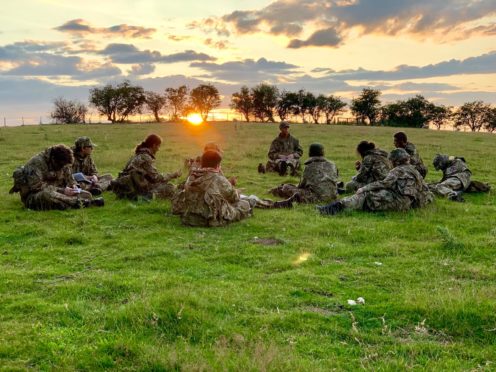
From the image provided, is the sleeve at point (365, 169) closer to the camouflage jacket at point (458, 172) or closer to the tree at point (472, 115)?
the camouflage jacket at point (458, 172)

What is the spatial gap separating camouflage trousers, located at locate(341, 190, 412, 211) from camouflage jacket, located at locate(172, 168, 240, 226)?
332 centimetres

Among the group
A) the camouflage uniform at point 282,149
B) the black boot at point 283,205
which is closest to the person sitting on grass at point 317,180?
the black boot at point 283,205

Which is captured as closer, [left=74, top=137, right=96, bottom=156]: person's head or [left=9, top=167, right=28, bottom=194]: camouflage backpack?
[left=9, top=167, right=28, bottom=194]: camouflage backpack

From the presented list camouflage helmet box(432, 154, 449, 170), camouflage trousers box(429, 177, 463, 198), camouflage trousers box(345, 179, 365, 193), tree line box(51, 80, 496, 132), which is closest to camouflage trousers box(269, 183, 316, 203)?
camouflage trousers box(345, 179, 365, 193)

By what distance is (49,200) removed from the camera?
14.0 meters

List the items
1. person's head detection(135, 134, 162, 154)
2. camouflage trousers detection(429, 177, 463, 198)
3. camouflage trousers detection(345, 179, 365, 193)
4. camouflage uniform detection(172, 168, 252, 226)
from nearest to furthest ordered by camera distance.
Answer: camouflage uniform detection(172, 168, 252, 226)
person's head detection(135, 134, 162, 154)
camouflage trousers detection(429, 177, 463, 198)
camouflage trousers detection(345, 179, 365, 193)

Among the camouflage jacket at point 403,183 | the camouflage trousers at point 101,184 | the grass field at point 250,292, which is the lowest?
the grass field at point 250,292

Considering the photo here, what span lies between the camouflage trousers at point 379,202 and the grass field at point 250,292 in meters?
0.32

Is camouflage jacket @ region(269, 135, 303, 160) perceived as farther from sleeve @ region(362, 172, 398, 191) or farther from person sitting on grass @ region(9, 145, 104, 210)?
person sitting on grass @ region(9, 145, 104, 210)

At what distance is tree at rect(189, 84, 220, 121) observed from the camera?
116m

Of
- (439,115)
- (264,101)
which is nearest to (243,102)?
(264,101)

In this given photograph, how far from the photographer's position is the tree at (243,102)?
109256mm

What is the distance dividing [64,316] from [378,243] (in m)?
6.57

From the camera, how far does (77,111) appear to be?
10394 cm
